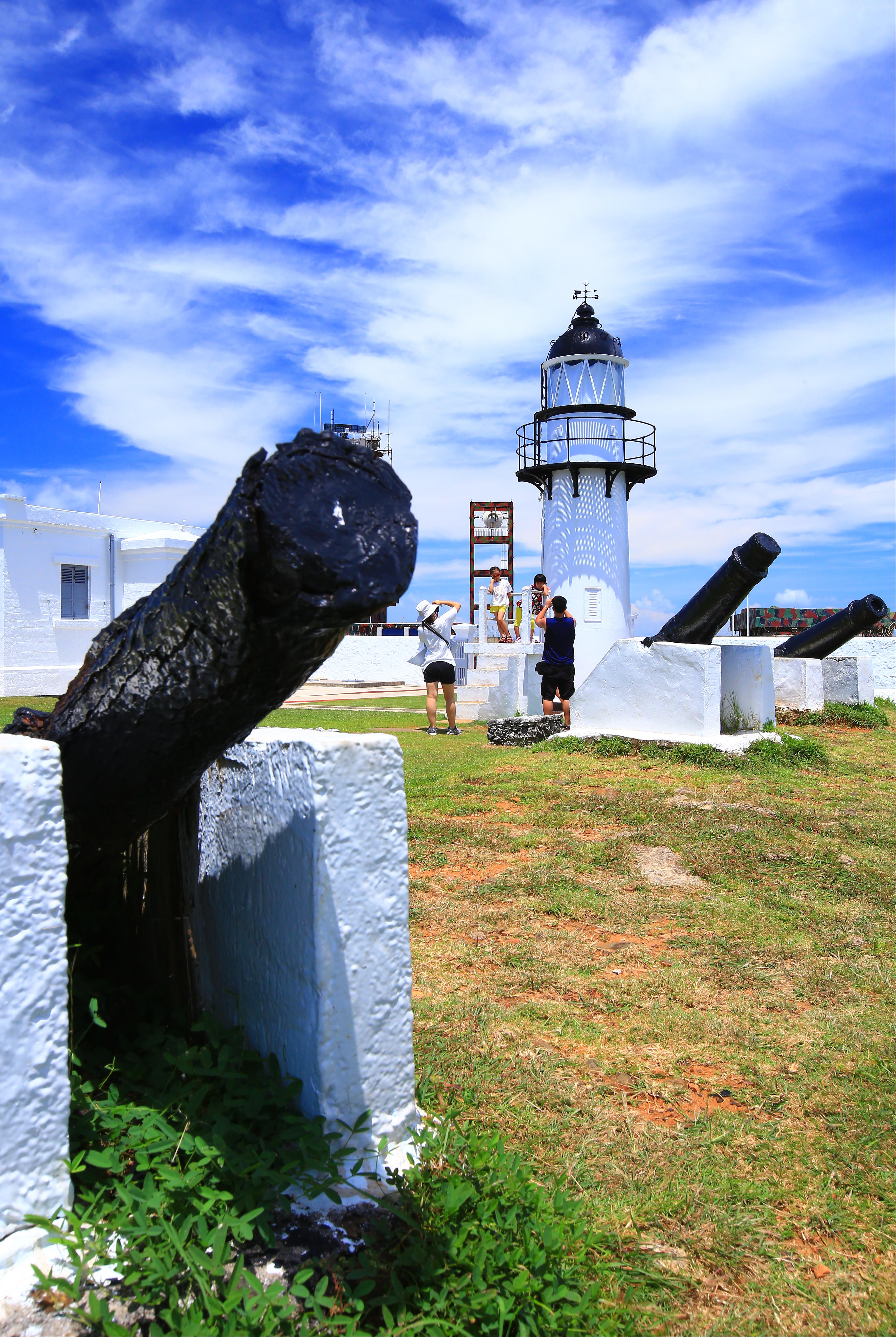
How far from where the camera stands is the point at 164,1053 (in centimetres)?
195

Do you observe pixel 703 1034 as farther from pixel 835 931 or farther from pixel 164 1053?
pixel 164 1053

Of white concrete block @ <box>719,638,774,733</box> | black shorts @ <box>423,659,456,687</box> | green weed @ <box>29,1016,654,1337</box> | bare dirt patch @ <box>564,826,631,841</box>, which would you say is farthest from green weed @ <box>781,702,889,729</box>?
green weed @ <box>29,1016,654,1337</box>

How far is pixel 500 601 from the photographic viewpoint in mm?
15914

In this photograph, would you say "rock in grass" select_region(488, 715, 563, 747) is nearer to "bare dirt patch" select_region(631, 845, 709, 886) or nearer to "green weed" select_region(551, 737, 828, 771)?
"green weed" select_region(551, 737, 828, 771)

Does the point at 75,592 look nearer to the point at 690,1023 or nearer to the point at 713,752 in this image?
the point at 713,752

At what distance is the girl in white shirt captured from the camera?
1541cm

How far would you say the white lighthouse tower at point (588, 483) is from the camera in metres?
18.4

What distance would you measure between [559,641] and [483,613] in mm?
7986

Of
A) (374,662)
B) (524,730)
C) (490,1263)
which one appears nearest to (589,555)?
(374,662)

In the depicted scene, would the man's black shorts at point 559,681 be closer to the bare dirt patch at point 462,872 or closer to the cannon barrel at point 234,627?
the bare dirt patch at point 462,872

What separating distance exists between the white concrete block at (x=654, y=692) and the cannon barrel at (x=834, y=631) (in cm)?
382

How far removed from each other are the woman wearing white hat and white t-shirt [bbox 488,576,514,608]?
6.12 m

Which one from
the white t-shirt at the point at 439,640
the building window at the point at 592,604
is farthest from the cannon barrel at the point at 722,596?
the building window at the point at 592,604

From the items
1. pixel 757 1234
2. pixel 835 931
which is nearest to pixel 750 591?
pixel 835 931
